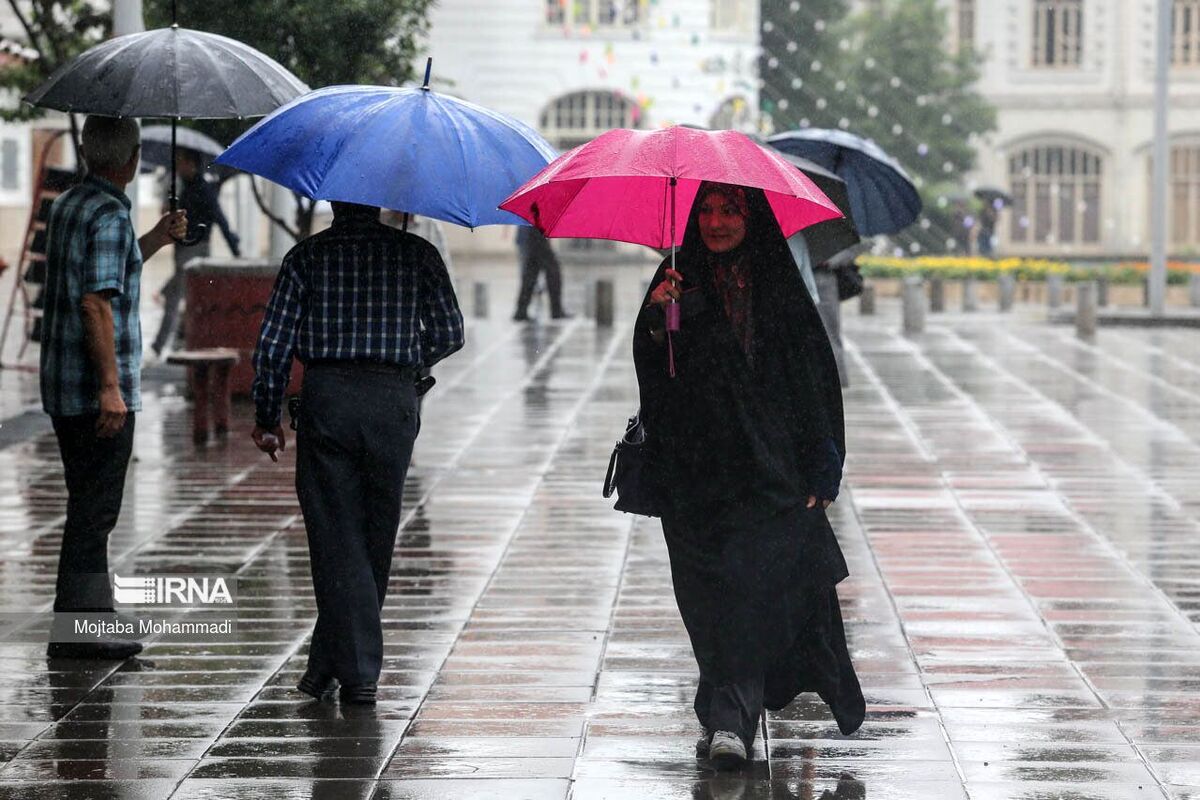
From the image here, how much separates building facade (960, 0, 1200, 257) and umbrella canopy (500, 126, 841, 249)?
162ft

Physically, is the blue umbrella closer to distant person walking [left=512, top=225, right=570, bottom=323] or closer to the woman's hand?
the woman's hand

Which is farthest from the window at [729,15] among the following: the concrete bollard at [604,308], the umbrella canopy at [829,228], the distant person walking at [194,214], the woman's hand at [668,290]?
the woman's hand at [668,290]

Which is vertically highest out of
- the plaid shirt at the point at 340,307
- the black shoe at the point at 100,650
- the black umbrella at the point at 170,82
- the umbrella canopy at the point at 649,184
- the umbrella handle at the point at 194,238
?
the black umbrella at the point at 170,82

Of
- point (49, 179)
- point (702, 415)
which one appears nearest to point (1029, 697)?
point (702, 415)

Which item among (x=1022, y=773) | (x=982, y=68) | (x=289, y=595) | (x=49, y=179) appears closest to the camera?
(x=1022, y=773)

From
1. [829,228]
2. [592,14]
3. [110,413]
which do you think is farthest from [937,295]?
[592,14]

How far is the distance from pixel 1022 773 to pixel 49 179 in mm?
12436

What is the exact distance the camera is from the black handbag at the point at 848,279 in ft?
42.3

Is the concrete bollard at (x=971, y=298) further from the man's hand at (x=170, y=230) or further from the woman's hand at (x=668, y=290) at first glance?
the woman's hand at (x=668, y=290)

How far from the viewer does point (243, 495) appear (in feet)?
35.0

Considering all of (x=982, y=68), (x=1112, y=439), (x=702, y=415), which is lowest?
(x=1112, y=439)

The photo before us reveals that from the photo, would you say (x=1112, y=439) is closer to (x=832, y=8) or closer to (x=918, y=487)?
(x=918, y=487)

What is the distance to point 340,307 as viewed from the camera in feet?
20.2

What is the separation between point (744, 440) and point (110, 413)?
2137mm
